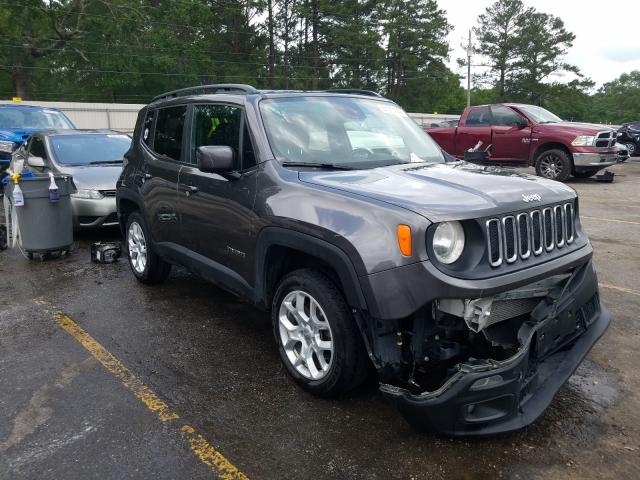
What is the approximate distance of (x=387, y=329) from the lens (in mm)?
2871

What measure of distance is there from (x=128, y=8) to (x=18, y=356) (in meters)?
37.0

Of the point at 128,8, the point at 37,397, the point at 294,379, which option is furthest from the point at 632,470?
the point at 128,8

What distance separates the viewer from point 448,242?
9.22 ft

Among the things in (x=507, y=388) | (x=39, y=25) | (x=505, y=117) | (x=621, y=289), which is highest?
(x=39, y=25)

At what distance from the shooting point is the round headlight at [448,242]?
9.12 feet

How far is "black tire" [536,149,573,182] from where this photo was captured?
42.8 feet

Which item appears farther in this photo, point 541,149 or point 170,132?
point 541,149

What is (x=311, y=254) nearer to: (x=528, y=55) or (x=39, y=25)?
(x=39, y=25)

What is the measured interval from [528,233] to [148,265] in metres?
3.90

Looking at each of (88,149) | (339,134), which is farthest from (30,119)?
(339,134)

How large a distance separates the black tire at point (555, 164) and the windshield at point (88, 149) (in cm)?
964

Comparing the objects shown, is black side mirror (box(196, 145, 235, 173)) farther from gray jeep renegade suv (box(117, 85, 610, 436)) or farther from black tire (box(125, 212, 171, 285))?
black tire (box(125, 212, 171, 285))

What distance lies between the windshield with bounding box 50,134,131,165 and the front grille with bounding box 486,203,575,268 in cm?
729

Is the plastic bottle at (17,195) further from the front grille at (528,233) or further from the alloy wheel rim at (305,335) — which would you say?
the front grille at (528,233)
